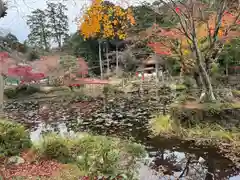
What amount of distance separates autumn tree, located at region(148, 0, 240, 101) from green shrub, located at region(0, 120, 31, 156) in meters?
5.87

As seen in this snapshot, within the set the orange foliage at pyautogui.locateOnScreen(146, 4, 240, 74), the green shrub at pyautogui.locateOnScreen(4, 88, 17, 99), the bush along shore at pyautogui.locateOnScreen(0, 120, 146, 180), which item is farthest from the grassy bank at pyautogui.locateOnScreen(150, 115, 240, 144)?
the green shrub at pyautogui.locateOnScreen(4, 88, 17, 99)

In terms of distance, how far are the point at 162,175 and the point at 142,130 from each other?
137 inches

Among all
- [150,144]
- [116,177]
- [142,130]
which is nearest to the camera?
[116,177]

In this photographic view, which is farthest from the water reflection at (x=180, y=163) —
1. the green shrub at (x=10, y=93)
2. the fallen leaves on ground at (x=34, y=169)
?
the green shrub at (x=10, y=93)

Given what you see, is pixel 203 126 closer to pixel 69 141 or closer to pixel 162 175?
pixel 162 175

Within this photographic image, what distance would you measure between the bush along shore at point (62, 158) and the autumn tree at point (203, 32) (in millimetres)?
4317

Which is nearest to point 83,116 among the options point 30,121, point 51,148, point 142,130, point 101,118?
point 101,118

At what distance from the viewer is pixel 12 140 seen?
6199 millimetres

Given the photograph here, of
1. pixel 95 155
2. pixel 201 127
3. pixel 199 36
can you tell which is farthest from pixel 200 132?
pixel 199 36

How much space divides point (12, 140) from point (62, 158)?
139 centimetres

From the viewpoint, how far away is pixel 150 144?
7.62 m

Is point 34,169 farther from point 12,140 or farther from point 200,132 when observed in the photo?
point 200,132

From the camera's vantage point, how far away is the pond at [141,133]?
227 inches

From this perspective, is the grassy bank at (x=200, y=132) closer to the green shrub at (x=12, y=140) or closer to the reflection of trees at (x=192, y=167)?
the reflection of trees at (x=192, y=167)
